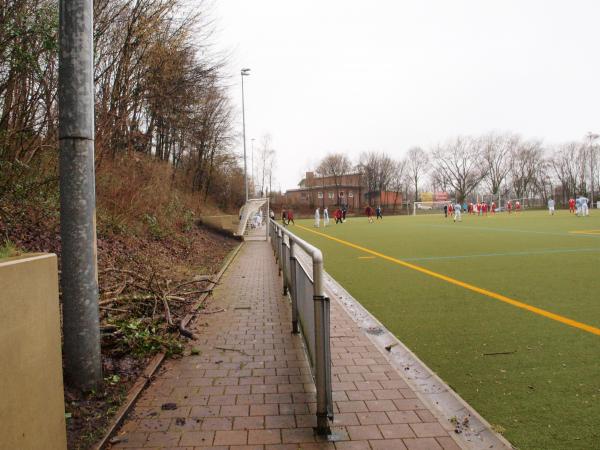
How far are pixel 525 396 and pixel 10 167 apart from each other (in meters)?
9.09

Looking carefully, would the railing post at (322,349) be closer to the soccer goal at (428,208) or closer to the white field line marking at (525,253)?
the white field line marking at (525,253)

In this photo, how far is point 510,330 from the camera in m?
5.20

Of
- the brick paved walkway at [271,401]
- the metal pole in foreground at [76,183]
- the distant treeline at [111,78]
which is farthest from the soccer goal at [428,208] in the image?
the metal pole in foreground at [76,183]

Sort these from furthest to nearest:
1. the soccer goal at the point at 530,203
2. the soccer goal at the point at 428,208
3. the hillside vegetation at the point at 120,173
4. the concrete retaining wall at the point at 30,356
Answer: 1. the soccer goal at the point at 428,208
2. the soccer goal at the point at 530,203
3. the hillside vegetation at the point at 120,173
4. the concrete retaining wall at the point at 30,356

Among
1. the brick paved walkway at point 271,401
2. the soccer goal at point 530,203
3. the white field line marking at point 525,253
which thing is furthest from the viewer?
the soccer goal at point 530,203

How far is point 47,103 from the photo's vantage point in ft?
29.9

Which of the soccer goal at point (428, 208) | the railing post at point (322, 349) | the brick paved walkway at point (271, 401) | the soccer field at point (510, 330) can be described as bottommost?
the brick paved walkway at point (271, 401)

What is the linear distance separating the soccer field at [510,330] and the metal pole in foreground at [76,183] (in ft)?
9.99

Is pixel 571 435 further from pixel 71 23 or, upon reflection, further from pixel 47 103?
pixel 47 103

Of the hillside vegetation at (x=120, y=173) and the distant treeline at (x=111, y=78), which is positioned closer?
the hillside vegetation at (x=120, y=173)

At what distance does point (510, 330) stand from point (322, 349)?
3238 millimetres

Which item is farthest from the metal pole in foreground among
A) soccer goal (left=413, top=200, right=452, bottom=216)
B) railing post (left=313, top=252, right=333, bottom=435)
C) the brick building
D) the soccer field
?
the brick building

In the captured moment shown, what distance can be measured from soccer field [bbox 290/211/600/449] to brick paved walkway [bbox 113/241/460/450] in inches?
22.1

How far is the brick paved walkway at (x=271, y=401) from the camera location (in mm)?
2893
